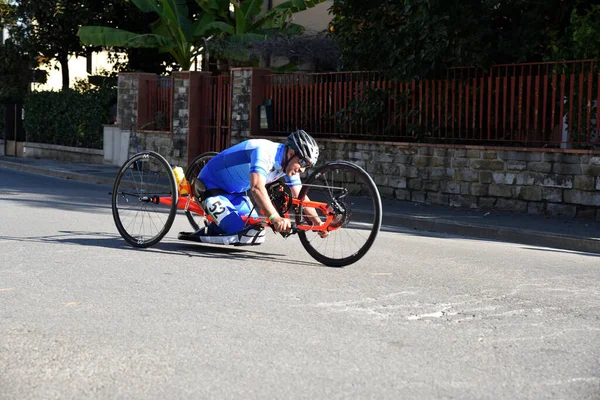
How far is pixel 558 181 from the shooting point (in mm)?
13812

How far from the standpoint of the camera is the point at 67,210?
42.5 feet

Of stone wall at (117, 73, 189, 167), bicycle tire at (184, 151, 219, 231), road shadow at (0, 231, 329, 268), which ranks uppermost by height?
stone wall at (117, 73, 189, 167)

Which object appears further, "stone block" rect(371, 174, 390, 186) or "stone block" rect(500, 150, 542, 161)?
"stone block" rect(371, 174, 390, 186)

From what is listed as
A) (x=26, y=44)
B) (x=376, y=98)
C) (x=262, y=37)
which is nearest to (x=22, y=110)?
(x=26, y=44)

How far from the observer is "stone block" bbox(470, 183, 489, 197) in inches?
586

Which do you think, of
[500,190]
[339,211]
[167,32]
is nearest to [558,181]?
[500,190]

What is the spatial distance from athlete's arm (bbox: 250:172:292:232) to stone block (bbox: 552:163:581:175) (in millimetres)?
6867

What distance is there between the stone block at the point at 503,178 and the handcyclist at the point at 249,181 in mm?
6714

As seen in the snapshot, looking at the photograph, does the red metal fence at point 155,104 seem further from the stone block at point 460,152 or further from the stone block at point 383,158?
the stone block at point 460,152

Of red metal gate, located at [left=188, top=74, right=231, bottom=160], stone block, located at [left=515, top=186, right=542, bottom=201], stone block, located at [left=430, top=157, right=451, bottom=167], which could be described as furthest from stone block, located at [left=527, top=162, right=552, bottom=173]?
red metal gate, located at [left=188, top=74, right=231, bottom=160]

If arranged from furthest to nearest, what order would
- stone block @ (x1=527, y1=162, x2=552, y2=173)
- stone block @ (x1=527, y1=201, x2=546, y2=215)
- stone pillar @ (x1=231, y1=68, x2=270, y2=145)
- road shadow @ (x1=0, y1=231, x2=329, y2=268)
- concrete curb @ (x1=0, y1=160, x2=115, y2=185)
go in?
1. concrete curb @ (x1=0, y1=160, x2=115, y2=185)
2. stone pillar @ (x1=231, y1=68, x2=270, y2=145)
3. stone block @ (x1=527, y1=201, x2=546, y2=215)
4. stone block @ (x1=527, y1=162, x2=552, y2=173)
5. road shadow @ (x1=0, y1=231, x2=329, y2=268)

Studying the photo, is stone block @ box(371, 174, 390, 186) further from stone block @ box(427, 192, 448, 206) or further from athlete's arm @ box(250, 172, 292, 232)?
athlete's arm @ box(250, 172, 292, 232)

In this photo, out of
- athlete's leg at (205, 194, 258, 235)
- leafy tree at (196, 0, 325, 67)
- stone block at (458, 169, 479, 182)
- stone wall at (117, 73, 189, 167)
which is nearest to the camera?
athlete's leg at (205, 194, 258, 235)

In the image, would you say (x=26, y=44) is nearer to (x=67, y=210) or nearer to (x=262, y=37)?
(x=262, y=37)
